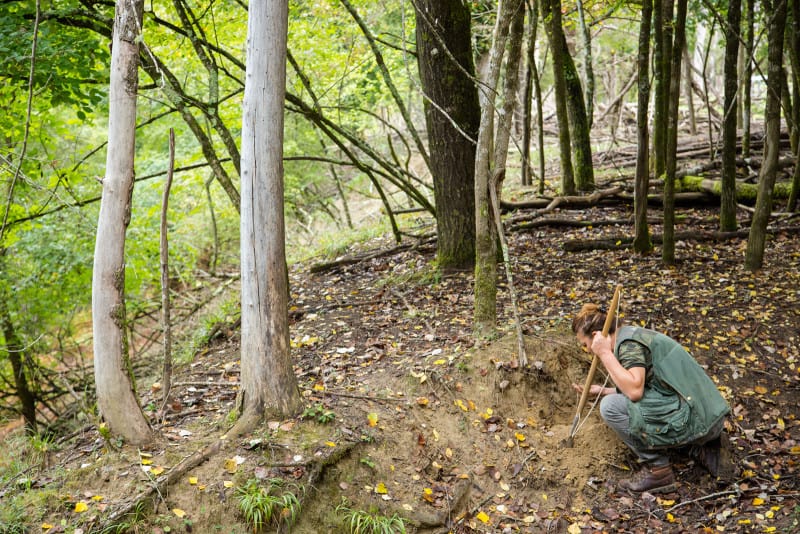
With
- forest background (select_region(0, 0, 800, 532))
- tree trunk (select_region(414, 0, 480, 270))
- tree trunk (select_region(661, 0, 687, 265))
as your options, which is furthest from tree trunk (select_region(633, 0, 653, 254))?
tree trunk (select_region(414, 0, 480, 270))

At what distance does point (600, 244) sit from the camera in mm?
7957

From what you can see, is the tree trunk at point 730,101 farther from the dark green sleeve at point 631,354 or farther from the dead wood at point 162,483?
the dead wood at point 162,483

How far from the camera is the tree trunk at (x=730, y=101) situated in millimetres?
6605

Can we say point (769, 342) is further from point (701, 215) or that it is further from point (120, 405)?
point (120, 405)

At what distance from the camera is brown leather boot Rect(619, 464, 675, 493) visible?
443cm

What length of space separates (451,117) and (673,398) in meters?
3.74

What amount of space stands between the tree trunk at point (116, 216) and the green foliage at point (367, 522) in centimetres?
163

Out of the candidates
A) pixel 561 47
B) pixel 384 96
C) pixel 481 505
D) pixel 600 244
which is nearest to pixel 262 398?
pixel 481 505

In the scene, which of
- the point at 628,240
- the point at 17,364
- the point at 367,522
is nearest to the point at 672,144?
the point at 628,240

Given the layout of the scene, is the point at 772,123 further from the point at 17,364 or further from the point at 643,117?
the point at 17,364

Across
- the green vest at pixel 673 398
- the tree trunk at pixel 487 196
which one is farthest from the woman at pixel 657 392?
the tree trunk at pixel 487 196

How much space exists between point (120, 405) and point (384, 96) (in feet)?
41.9

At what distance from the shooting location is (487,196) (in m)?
5.16

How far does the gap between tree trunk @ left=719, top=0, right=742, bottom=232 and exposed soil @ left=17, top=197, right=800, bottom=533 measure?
100 cm
